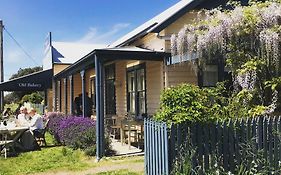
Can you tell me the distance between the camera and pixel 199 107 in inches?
269

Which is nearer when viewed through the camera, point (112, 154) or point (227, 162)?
point (227, 162)

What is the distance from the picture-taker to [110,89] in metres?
18.6

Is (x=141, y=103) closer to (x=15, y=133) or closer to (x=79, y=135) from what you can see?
(x=79, y=135)

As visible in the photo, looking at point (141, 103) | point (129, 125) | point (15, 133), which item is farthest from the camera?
point (141, 103)

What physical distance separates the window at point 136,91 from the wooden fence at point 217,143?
23.7ft

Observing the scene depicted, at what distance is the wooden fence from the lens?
648cm

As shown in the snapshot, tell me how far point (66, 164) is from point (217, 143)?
502 cm

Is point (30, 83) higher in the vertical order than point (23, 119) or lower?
higher

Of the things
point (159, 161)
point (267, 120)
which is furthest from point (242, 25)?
point (159, 161)

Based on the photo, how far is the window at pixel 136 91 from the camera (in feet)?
47.3

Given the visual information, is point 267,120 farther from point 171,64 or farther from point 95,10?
point 95,10

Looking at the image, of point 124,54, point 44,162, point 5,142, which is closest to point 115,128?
point 124,54

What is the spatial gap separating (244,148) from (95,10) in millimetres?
21506

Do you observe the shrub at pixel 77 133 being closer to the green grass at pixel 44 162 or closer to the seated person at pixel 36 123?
the green grass at pixel 44 162
